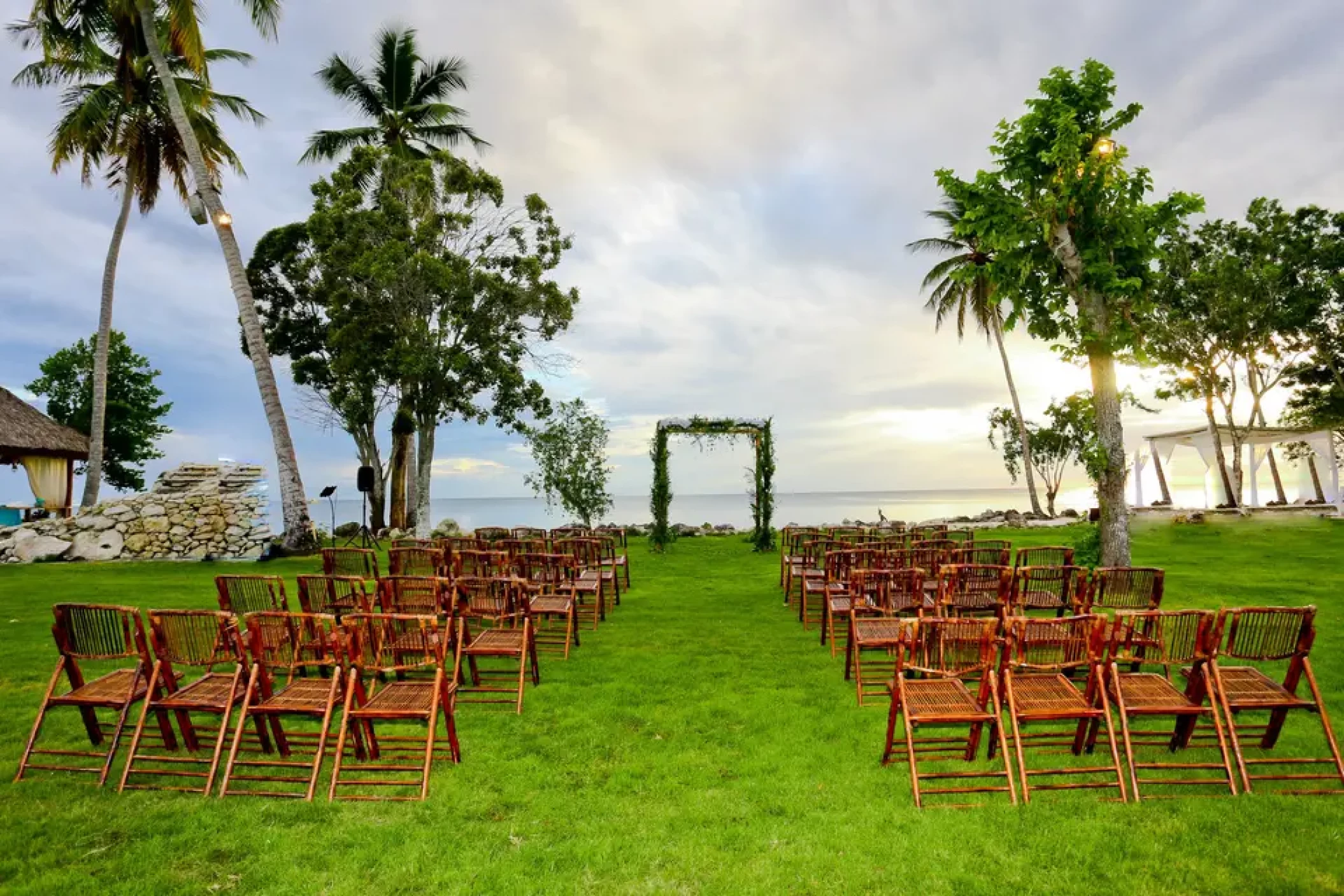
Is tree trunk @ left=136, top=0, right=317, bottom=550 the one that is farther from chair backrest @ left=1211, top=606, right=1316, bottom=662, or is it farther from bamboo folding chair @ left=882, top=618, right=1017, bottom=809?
chair backrest @ left=1211, top=606, right=1316, bottom=662

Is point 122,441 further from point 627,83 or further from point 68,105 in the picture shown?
point 627,83

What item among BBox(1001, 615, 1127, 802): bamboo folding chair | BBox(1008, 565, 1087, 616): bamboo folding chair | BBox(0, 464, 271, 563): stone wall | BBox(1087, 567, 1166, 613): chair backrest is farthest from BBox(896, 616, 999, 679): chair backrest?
BBox(0, 464, 271, 563): stone wall

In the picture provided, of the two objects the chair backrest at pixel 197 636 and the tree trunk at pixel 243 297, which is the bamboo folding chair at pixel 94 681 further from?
the tree trunk at pixel 243 297

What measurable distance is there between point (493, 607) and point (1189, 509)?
24.9 metres

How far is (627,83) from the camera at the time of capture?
39.5 ft

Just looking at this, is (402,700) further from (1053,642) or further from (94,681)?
(1053,642)

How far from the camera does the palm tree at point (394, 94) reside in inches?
836

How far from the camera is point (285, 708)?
3557 millimetres

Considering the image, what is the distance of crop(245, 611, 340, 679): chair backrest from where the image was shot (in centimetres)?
363

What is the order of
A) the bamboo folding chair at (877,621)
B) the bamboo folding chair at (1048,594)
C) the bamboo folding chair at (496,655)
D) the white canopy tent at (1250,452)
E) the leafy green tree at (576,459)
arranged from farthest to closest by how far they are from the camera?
1. the white canopy tent at (1250,452)
2. the leafy green tree at (576,459)
3. the bamboo folding chair at (1048,594)
4. the bamboo folding chair at (877,621)
5. the bamboo folding chair at (496,655)

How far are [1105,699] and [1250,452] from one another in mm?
24973

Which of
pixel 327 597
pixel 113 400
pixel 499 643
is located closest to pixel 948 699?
pixel 499 643

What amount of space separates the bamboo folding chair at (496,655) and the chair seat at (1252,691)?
4249mm

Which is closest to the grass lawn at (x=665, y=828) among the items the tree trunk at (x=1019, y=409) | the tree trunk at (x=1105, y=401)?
the tree trunk at (x=1105, y=401)
